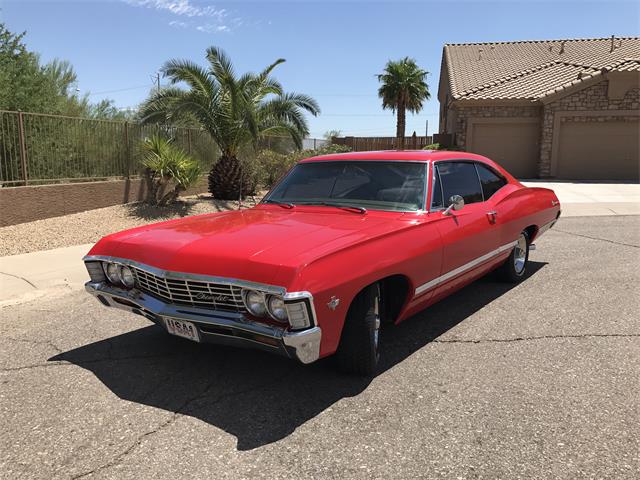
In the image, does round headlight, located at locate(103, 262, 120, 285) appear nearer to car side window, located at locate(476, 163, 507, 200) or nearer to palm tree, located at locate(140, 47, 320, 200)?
car side window, located at locate(476, 163, 507, 200)

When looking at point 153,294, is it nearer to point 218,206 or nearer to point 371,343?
point 371,343

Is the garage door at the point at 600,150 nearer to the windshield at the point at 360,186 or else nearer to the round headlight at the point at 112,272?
the windshield at the point at 360,186

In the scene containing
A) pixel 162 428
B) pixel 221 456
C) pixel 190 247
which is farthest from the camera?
pixel 190 247

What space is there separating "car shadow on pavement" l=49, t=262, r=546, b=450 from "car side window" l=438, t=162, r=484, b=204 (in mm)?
1191

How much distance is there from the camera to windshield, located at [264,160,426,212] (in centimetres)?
432

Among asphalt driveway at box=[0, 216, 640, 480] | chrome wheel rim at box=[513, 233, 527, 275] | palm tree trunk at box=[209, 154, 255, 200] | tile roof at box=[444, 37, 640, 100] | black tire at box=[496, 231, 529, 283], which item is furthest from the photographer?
tile roof at box=[444, 37, 640, 100]

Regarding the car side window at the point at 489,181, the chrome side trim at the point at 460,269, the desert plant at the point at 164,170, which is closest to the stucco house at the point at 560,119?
the desert plant at the point at 164,170

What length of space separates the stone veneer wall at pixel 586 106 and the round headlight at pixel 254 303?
67.5 ft

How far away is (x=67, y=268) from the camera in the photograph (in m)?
7.18

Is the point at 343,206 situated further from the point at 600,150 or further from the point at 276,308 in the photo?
the point at 600,150

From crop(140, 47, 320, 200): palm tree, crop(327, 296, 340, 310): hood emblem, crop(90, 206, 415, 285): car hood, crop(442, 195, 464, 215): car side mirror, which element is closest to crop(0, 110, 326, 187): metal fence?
crop(140, 47, 320, 200): palm tree

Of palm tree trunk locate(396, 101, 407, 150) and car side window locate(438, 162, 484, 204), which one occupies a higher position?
palm tree trunk locate(396, 101, 407, 150)

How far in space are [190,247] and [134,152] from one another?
10.4m

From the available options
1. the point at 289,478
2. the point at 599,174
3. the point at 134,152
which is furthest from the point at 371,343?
the point at 599,174
